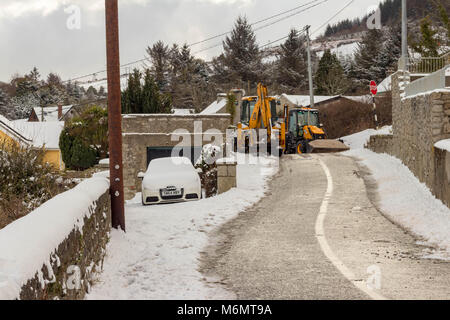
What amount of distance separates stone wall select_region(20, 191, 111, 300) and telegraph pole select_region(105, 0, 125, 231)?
1.24m

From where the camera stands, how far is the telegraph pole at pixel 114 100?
9.88m

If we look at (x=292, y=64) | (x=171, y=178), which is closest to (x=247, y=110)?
(x=171, y=178)

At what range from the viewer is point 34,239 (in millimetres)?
4301

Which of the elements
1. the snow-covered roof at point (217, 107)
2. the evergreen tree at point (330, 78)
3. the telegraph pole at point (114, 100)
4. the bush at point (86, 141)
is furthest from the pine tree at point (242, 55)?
the telegraph pole at point (114, 100)

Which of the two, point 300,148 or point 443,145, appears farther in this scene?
point 300,148

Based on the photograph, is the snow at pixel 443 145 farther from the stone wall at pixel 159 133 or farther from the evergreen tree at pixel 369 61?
the evergreen tree at pixel 369 61

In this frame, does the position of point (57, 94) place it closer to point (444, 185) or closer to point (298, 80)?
point (298, 80)

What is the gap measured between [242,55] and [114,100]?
227 feet

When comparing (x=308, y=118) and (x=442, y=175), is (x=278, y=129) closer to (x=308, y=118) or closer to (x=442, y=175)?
(x=308, y=118)

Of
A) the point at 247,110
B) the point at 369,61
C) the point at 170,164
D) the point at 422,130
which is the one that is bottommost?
the point at 170,164

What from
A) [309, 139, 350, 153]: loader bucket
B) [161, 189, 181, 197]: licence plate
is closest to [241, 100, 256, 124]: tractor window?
[309, 139, 350, 153]: loader bucket

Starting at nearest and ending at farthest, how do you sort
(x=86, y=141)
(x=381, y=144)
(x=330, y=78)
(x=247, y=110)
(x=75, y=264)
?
(x=75, y=264) → (x=381, y=144) → (x=247, y=110) → (x=86, y=141) → (x=330, y=78)

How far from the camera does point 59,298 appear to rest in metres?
4.71

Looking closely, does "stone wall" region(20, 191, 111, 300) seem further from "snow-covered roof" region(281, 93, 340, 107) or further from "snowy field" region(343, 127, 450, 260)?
"snow-covered roof" region(281, 93, 340, 107)
